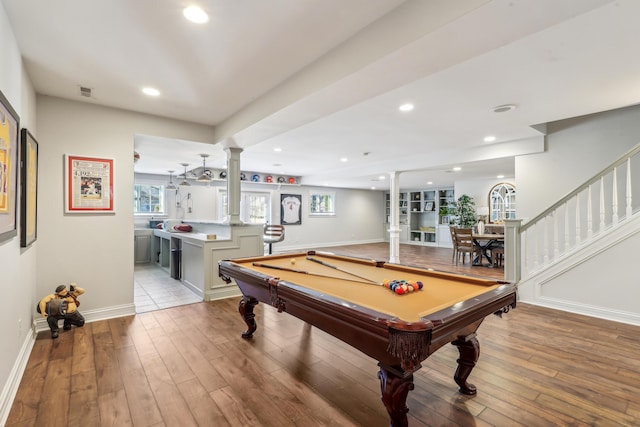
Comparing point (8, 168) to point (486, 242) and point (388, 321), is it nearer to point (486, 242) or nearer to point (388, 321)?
point (388, 321)

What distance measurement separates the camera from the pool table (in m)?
1.28

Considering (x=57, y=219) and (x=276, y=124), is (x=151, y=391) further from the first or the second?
(x=276, y=124)

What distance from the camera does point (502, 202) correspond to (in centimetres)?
848

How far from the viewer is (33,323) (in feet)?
9.45

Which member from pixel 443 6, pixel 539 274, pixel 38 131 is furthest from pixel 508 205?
pixel 38 131

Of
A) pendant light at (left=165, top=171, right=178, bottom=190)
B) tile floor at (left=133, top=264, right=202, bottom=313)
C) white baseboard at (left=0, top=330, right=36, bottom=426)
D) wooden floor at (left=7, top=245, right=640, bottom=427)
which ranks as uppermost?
pendant light at (left=165, top=171, right=178, bottom=190)

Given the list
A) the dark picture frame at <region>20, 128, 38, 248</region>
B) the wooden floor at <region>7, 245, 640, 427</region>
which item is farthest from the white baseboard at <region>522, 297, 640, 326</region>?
the dark picture frame at <region>20, 128, 38, 248</region>

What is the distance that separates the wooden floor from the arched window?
5.75m

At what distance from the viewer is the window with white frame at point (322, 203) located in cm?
1052

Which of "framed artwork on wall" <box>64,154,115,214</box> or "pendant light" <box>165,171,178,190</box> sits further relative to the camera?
"pendant light" <box>165,171,178,190</box>

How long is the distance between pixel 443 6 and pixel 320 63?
105 centimetres

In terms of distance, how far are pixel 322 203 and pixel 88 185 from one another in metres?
7.95

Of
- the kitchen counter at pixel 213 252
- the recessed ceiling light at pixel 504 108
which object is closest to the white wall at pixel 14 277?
the kitchen counter at pixel 213 252

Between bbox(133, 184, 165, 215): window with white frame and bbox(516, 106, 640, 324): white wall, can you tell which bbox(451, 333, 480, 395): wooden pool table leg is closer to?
bbox(516, 106, 640, 324): white wall
